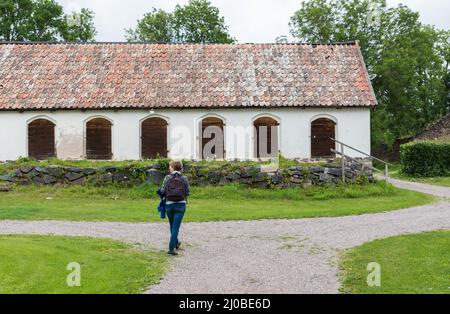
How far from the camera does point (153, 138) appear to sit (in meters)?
25.0

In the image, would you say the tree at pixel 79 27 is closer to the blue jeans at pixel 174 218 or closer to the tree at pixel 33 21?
the tree at pixel 33 21

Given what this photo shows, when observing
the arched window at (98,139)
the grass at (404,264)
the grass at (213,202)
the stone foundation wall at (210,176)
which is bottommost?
the grass at (404,264)

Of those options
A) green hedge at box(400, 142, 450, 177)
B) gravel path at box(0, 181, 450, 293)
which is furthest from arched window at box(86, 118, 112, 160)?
green hedge at box(400, 142, 450, 177)

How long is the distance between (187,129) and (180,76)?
2978 millimetres

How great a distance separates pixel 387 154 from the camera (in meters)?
52.4

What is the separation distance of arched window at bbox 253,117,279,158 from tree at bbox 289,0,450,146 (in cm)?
2213

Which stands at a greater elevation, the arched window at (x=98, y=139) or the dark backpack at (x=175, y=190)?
the arched window at (x=98, y=139)

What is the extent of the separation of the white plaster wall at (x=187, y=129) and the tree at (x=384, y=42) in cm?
2101

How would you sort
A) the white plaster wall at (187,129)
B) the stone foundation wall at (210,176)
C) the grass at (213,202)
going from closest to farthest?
the grass at (213,202) < the stone foundation wall at (210,176) < the white plaster wall at (187,129)

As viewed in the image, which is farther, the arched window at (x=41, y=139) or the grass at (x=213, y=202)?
the arched window at (x=41, y=139)

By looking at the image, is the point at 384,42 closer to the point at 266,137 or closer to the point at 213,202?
the point at 266,137

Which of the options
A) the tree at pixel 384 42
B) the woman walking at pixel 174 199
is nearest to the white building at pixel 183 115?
the woman walking at pixel 174 199

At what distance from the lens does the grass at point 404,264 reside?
837 centimetres
